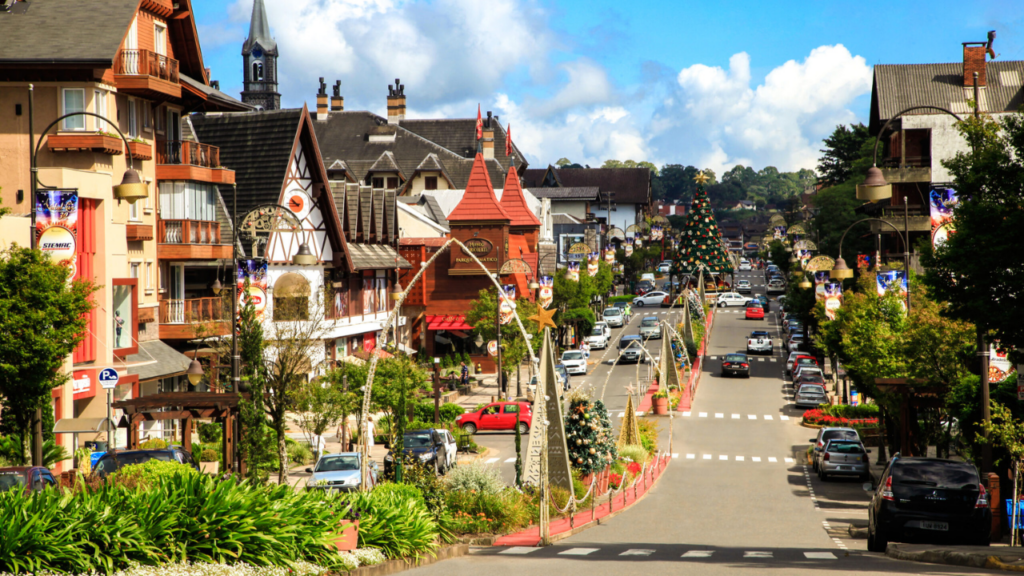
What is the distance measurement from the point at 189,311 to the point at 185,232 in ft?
9.72

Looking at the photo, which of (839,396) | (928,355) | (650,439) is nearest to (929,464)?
A: (928,355)

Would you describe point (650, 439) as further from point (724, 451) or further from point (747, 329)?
point (747, 329)

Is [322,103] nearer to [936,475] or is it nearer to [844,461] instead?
[844,461]

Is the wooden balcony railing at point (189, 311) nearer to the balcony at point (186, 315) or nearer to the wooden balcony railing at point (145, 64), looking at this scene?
the balcony at point (186, 315)

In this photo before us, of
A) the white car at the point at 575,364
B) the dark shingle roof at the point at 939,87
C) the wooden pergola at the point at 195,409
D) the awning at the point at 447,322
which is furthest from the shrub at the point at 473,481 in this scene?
the dark shingle roof at the point at 939,87

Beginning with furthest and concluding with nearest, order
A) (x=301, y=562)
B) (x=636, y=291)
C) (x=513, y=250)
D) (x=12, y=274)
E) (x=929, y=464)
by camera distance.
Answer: (x=636, y=291)
(x=513, y=250)
(x=12, y=274)
(x=929, y=464)
(x=301, y=562)

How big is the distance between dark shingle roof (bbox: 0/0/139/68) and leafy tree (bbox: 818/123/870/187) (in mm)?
71784

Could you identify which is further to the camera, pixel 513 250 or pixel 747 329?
pixel 747 329

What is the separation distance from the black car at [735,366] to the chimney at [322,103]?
54.3 meters

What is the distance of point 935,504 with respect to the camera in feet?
57.4

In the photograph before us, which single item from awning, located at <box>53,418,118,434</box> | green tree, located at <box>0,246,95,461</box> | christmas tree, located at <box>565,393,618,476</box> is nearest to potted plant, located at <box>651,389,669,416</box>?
christmas tree, located at <box>565,393,618,476</box>

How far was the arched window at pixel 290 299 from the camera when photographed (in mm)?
35000

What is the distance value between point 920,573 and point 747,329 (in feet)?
245

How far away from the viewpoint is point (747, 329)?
87312 millimetres
